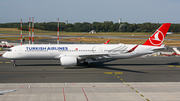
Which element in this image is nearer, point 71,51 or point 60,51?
point 60,51

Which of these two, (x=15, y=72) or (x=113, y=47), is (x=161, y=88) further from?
(x=15, y=72)

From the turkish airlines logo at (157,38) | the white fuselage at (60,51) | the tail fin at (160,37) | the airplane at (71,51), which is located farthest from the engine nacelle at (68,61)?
the turkish airlines logo at (157,38)

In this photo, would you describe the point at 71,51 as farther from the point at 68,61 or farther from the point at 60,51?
the point at 68,61

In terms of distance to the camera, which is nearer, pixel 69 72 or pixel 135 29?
pixel 69 72

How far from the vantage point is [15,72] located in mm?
25516

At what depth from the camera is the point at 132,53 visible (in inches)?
1217

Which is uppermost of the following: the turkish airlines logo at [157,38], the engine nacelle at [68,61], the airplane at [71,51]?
the turkish airlines logo at [157,38]

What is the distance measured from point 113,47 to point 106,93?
47.7ft

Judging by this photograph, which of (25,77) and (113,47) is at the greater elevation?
(113,47)

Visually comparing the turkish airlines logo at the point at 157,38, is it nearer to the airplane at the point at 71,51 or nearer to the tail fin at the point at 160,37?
the tail fin at the point at 160,37

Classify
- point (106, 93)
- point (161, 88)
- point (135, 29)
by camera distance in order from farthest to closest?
point (135, 29) < point (161, 88) < point (106, 93)

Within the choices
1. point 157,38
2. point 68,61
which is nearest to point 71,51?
point 68,61

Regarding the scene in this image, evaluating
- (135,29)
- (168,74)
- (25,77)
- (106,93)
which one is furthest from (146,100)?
(135,29)

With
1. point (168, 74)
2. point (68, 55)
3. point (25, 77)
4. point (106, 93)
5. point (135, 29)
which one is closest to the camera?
point (106, 93)
